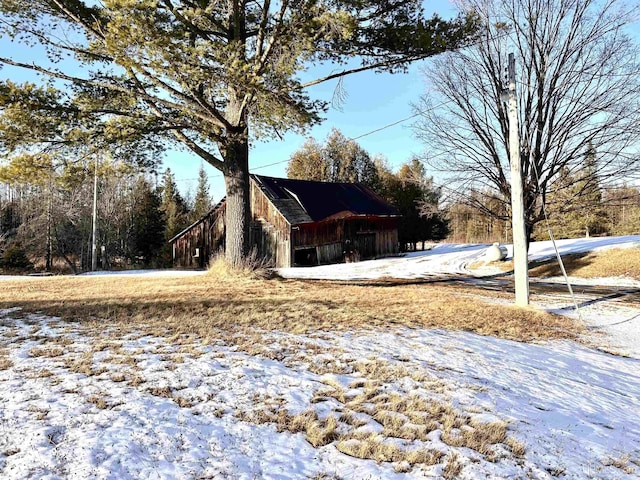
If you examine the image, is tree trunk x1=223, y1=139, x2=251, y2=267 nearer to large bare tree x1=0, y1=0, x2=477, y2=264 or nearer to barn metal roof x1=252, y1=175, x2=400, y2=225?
large bare tree x1=0, y1=0, x2=477, y2=264

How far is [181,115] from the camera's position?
1108cm

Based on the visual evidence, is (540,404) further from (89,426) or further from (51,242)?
(51,242)

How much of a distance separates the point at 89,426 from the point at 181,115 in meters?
9.79

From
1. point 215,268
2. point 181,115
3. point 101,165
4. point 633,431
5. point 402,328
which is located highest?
point 181,115

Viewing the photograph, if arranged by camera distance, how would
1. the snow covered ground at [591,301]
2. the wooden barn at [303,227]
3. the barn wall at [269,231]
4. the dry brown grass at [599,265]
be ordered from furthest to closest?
the wooden barn at [303,227] → the barn wall at [269,231] → the dry brown grass at [599,265] → the snow covered ground at [591,301]

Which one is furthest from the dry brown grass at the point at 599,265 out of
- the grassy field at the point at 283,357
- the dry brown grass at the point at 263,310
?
the grassy field at the point at 283,357

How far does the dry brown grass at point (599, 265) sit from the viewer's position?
16453mm

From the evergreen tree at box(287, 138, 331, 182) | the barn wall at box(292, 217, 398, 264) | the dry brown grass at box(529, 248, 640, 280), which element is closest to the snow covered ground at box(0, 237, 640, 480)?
the dry brown grass at box(529, 248, 640, 280)

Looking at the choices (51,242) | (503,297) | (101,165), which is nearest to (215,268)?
(101,165)

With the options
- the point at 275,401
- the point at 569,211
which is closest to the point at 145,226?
the point at 569,211

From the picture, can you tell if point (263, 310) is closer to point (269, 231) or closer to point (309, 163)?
point (269, 231)

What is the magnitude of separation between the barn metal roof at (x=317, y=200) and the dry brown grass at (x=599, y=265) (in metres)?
13.7

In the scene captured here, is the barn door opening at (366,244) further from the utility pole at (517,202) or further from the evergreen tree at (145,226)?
the utility pole at (517,202)

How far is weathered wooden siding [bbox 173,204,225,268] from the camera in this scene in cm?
2908
